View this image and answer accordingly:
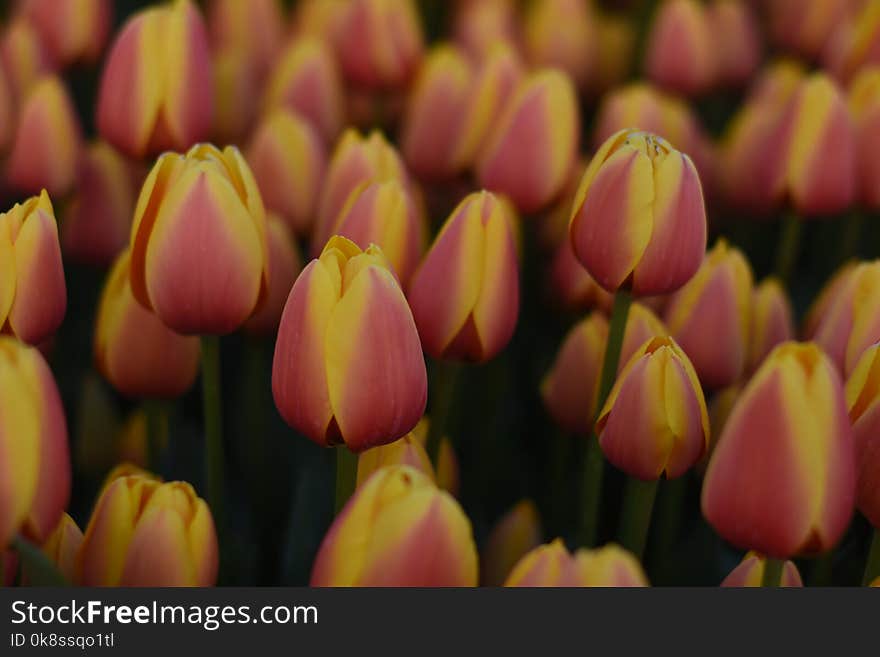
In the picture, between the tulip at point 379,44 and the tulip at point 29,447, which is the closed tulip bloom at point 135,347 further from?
the tulip at point 379,44

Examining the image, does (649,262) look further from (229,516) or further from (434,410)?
(229,516)

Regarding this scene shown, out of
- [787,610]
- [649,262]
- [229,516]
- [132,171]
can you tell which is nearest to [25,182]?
[132,171]

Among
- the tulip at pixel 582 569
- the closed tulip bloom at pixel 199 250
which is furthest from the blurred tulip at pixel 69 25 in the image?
the tulip at pixel 582 569

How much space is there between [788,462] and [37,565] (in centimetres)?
26

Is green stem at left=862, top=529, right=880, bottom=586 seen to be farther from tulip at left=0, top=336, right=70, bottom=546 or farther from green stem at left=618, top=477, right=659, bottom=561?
tulip at left=0, top=336, right=70, bottom=546

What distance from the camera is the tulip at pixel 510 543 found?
59 centimetres

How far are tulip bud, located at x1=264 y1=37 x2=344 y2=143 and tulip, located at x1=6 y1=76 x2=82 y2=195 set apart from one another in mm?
146

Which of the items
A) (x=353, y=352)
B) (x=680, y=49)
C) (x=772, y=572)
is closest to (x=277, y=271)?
(x=353, y=352)

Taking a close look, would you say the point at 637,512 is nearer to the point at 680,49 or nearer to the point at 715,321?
the point at 715,321

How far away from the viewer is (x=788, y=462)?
43 cm

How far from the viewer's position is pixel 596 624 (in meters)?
0.43

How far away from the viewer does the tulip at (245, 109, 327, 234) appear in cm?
72

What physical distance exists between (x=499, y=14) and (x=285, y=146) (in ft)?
1.08

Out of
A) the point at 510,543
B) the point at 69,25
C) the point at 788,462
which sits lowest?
the point at 510,543
